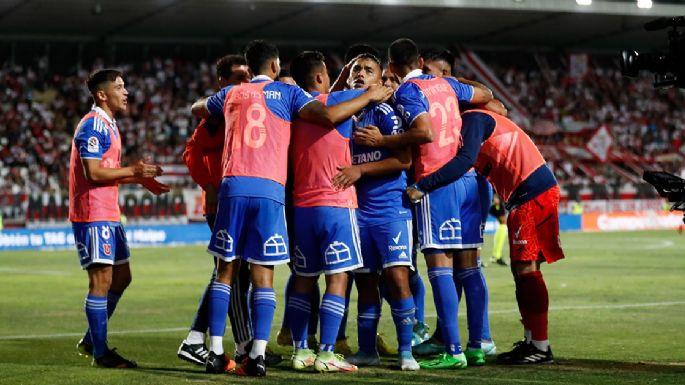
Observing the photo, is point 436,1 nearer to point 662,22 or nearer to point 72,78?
point 72,78

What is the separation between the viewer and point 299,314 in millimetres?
8305

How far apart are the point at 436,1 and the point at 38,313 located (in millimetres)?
30484

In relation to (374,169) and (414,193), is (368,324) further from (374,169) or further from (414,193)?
(374,169)

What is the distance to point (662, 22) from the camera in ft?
23.4

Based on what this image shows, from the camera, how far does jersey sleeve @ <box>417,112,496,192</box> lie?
8.41 m

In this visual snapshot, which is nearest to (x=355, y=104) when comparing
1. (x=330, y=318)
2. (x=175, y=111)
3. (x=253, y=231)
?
(x=253, y=231)

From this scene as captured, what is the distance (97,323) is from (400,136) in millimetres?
2718

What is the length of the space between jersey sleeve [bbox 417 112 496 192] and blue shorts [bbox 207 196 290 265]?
115cm

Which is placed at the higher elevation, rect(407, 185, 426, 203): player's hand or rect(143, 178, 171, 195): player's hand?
rect(143, 178, 171, 195): player's hand

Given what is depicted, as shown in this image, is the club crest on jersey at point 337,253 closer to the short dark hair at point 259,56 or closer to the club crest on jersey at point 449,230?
the club crest on jersey at point 449,230

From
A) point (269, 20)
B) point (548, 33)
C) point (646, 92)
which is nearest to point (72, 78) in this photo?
point (269, 20)

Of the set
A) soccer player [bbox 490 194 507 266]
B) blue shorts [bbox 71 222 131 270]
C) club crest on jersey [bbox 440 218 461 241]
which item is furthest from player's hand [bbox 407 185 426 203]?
soccer player [bbox 490 194 507 266]

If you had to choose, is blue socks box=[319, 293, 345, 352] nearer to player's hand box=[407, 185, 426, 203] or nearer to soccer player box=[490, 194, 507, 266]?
player's hand box=[407, 185, 426, 203]

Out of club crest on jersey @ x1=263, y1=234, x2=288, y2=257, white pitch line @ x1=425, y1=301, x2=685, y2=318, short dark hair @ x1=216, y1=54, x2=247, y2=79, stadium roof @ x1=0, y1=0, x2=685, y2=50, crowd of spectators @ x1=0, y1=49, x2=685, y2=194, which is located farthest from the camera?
stadium roof @ x1=0, y1=0, x2=685, y2=50
